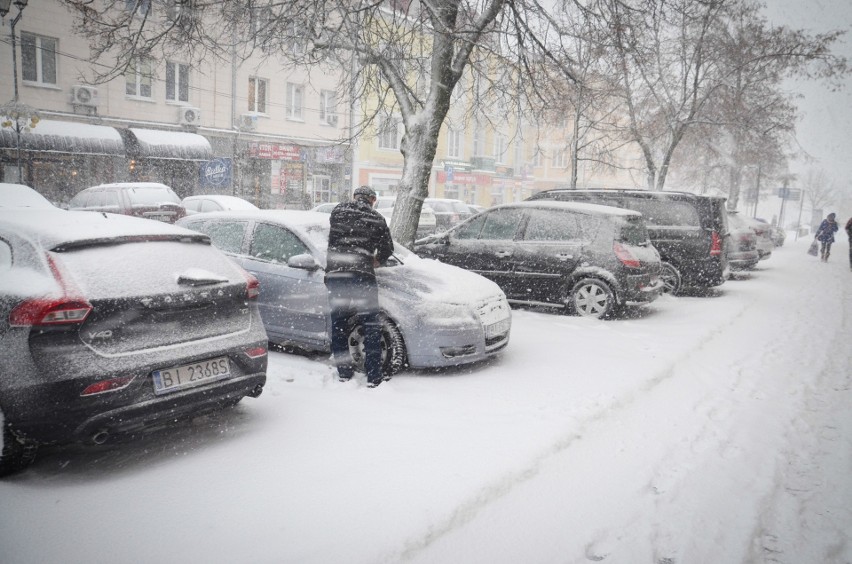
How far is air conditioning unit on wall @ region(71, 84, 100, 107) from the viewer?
75.0 feet

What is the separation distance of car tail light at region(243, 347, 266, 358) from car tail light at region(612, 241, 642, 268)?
5813mm

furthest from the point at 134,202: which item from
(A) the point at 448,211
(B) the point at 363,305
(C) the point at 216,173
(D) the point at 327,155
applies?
(D) the point at 327,155

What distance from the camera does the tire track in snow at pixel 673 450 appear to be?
309cm

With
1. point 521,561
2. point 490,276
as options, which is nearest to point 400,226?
point 490,276

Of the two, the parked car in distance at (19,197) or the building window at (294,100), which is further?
the building window at (294,100)

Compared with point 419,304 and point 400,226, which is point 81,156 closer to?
point 400,226

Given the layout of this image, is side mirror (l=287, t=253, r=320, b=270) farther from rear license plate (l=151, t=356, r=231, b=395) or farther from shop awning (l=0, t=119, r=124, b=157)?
shop awning (l=0, t=119, r=124, b=157)

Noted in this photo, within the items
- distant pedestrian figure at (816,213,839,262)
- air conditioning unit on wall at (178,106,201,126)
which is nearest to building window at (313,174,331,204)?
air conditioning unit on wall at (178,106,201,126)

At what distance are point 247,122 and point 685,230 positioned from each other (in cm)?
2302

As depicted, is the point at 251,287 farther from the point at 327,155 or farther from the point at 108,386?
the point at 327,155

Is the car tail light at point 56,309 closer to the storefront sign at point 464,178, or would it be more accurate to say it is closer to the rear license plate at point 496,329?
the rear license plate at point 496,329

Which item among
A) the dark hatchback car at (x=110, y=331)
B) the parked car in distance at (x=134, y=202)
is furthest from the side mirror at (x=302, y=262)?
the parked car in distance at (x=134, y=202)

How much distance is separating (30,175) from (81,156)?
2519mm

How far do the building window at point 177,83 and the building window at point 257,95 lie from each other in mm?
3319
